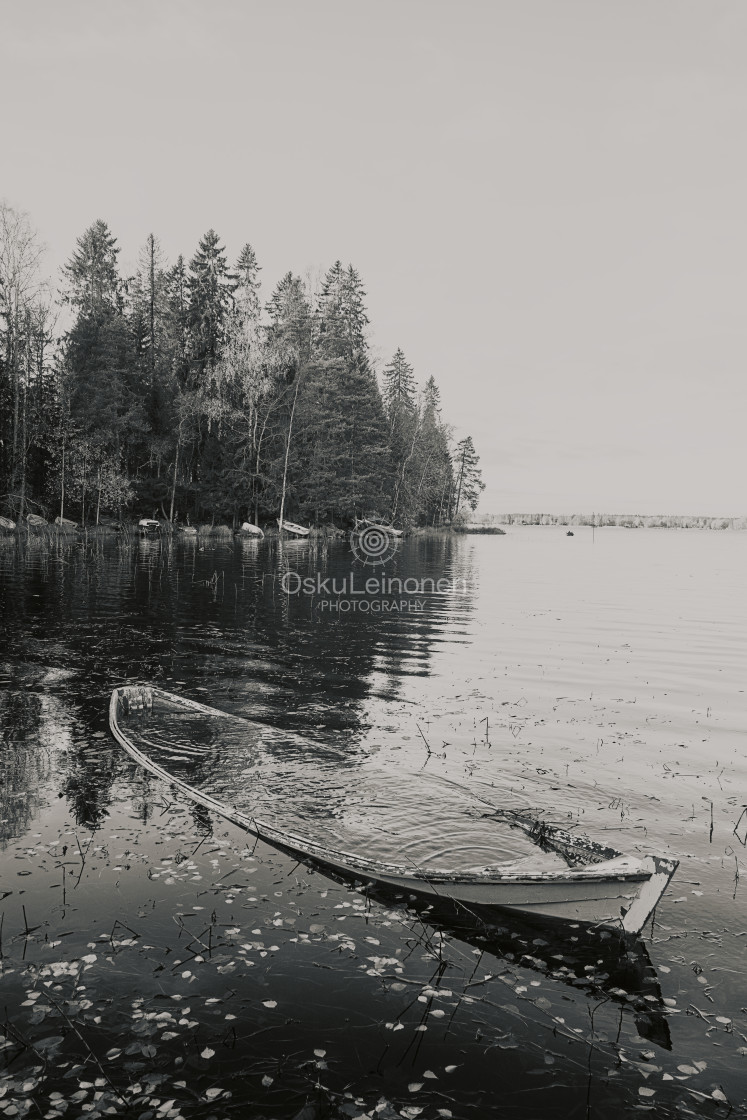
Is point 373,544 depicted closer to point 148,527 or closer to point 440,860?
point 148,527

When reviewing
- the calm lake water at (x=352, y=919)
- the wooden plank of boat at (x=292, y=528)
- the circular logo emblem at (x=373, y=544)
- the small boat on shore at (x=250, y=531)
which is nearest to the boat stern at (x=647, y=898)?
the calm lake water at (x=352, y=919)

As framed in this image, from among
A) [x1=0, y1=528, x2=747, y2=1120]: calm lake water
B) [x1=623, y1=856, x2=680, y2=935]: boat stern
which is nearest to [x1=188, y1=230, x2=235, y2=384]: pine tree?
[x1=0, y1=528, x2=747, y2=1120]: calm lake water

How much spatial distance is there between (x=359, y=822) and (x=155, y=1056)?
423 centimetres

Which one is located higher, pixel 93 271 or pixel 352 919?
pixel 93 271

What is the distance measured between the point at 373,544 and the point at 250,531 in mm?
14164

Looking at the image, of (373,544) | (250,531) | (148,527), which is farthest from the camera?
(373,544)

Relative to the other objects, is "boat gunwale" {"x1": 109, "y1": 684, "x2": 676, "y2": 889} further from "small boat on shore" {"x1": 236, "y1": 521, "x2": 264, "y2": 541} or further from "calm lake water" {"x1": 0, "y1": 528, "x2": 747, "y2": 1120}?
"small boat on shore" {"x1": 236, "y1": 521, "x2": 264, "y2": 541}

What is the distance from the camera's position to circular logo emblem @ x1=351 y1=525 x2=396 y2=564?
61.1m

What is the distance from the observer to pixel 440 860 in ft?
26.3

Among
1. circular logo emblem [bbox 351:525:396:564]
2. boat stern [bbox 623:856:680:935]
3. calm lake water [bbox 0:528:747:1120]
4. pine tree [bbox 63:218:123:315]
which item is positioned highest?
pine tree [bbox 63:218:123:315]

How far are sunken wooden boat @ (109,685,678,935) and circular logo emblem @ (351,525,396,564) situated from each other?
4326 centimetres

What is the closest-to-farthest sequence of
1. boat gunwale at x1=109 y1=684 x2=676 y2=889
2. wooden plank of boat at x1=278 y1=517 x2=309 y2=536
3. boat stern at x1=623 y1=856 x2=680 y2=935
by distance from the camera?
boat stern at x1=623 y1=856 x2=680 y2=935 → boat gunwale at x1=109 y1=684 x2=676 y2=889 → wooden plank of boat at x1=278 y1=517 x2=309 y2=536

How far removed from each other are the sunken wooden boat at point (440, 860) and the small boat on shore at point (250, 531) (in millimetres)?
57002

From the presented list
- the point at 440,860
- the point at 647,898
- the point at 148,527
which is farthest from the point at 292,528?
the point at 647,898
